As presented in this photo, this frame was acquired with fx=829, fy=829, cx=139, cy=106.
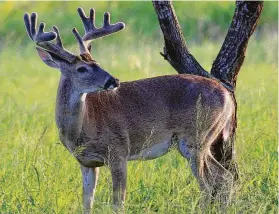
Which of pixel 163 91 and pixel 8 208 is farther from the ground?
pixel 163 91

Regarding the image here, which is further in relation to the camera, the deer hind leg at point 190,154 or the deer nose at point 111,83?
the deer hind leg at point 190,154

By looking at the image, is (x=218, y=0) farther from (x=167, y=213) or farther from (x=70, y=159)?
(x=167, y=213)

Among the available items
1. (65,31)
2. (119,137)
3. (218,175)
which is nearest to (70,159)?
(119,137)

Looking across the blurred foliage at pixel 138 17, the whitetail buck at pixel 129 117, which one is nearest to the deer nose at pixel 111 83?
the whitetail buck at pixel 129 117

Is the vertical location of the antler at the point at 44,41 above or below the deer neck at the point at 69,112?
above

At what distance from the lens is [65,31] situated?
1791 centimetres

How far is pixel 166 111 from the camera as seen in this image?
21.5ft

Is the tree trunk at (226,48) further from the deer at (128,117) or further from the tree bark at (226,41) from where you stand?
the deer at (128,117)

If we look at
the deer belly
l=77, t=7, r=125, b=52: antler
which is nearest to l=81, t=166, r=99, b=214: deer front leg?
the deer belly

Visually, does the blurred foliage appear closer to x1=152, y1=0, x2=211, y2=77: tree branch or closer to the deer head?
x1=152, y1=0, x2=211, y2=77: tree branch

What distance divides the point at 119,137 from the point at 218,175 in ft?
3.05

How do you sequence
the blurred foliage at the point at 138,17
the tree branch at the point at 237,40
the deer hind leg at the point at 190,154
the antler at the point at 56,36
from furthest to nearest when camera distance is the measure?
the blurred foliage at the point at 138,17, the tree branch at the point at 237,40, the deer hind leg at the point at 190,154, the antler at the point at 56,36

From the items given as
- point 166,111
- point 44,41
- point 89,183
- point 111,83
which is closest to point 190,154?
point 166,111

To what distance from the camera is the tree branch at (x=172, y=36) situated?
6637mm
